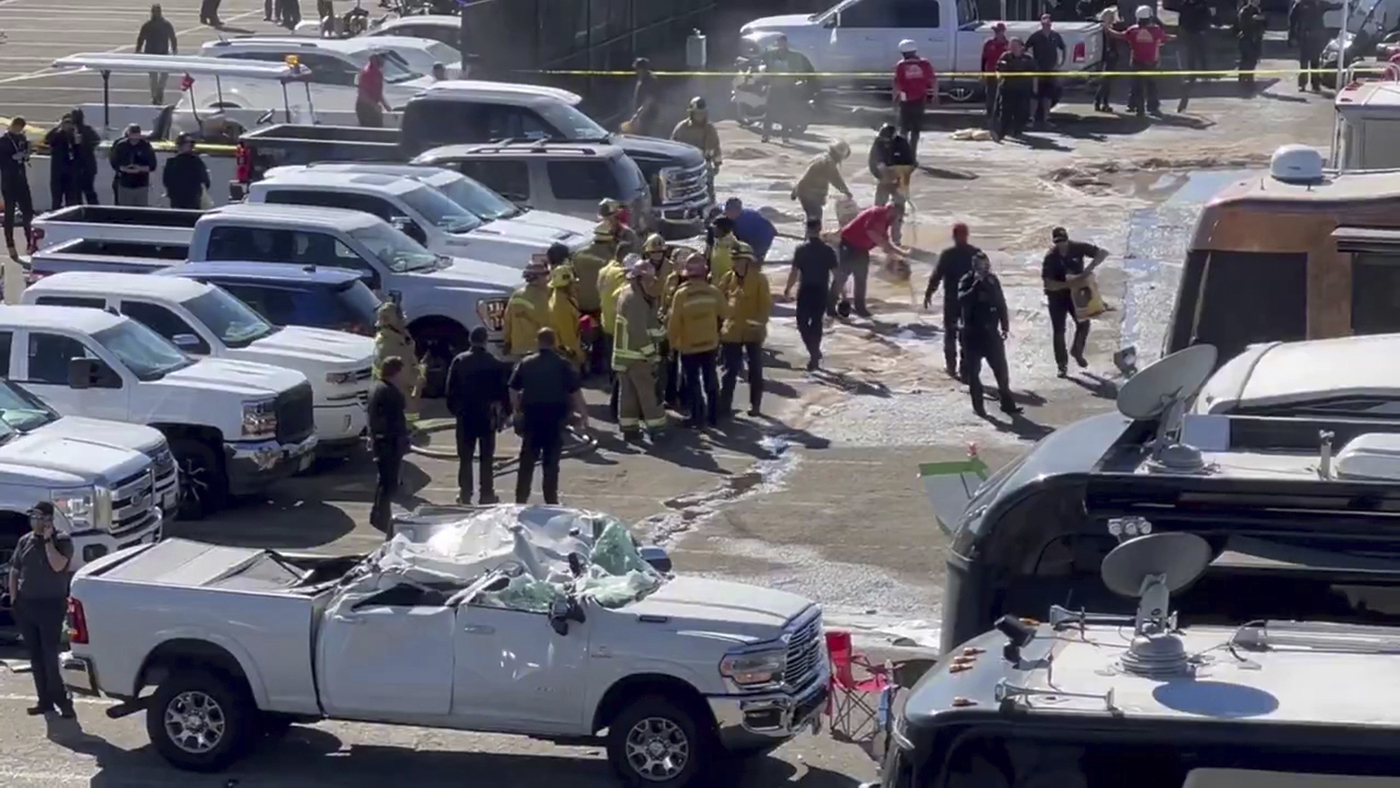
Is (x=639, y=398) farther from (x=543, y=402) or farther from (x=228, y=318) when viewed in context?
(x=228, y=318)

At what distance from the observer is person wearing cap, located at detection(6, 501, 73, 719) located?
12242mm

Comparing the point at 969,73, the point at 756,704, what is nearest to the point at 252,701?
the point at 756,704

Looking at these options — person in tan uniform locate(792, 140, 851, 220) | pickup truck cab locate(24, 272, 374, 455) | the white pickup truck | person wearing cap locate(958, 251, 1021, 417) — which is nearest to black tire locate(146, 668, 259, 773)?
pickup truck cab locate(24, 272, 374, 455)

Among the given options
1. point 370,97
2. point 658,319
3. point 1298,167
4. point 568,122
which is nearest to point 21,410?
point 658,319

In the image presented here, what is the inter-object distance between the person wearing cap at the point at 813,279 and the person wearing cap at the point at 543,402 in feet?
14.1

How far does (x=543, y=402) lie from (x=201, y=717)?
17.2 ft

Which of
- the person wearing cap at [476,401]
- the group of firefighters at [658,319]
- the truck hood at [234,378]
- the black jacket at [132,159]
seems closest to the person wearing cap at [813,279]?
the group of firefighters at [658,319]

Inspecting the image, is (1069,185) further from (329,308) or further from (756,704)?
(756,704)

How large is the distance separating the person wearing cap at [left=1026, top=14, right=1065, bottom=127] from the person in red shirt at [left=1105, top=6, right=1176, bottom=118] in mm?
1258

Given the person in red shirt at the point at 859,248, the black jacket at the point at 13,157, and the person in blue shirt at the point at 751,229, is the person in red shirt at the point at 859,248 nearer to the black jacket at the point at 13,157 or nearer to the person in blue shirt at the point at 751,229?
the person in blue shirt at the point at 751,229

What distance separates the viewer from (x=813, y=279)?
1997 centimetres

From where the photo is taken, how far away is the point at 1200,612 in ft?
19.8

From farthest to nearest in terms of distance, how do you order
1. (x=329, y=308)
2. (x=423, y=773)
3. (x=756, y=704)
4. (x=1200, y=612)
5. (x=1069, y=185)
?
1. (x=1069, y=185)
2. (x=329, y=308)
3. (x=423, y=773)
4. (x=756, y=704)
5. (x=1200, y=612)

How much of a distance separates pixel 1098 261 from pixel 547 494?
643cm
